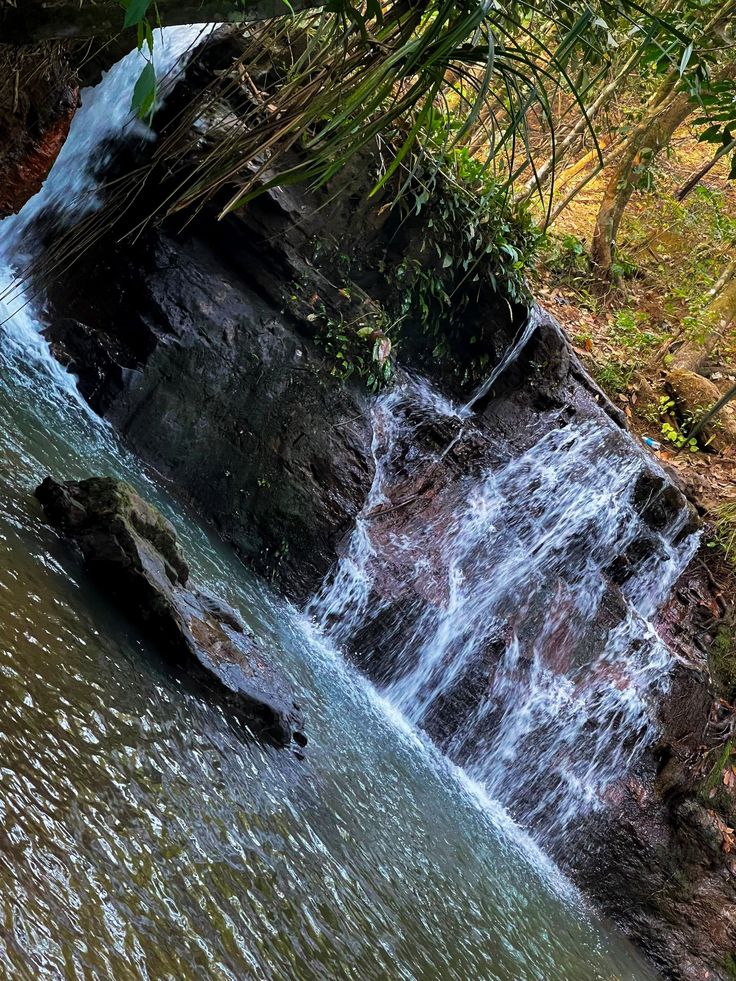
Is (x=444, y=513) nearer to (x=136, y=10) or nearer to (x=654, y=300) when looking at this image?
(x=136, y=10)

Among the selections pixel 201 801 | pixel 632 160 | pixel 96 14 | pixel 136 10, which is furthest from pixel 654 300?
pixel 136 10

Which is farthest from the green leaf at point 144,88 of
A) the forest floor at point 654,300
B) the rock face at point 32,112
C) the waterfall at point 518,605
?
the forest floor at point 654,300

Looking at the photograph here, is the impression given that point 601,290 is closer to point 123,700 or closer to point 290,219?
point 290,219

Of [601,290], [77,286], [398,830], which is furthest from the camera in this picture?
[601,290]

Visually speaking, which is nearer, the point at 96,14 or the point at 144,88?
the point at 144,88

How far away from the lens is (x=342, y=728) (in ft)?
17.8

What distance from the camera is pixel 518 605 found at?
7773mm

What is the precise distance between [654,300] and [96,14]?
38.0 feet

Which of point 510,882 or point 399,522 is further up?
point 399,522

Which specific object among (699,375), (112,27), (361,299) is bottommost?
(112,27)

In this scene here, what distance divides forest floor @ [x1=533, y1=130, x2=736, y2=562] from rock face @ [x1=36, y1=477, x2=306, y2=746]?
6097 millimetres

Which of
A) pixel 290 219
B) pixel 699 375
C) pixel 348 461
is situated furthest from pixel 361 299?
pixel 699 375

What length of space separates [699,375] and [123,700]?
391 inches

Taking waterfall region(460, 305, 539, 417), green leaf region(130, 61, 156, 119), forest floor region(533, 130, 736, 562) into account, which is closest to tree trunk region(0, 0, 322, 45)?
green leaf region(130, 61, 156, 119)
